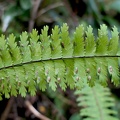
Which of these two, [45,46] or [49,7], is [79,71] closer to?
[45,46]

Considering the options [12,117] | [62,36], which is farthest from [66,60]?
[12,117]

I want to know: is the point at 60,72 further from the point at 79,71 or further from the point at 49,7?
the point at 49,7

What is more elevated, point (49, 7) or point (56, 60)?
point (49, 7)

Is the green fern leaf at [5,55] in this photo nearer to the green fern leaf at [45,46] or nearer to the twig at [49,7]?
the green fern leaf at [45,46]

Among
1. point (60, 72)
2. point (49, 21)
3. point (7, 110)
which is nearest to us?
point (60, 72)

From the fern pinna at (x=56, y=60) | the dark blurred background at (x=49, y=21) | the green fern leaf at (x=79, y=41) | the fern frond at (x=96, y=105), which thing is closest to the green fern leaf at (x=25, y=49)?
the fern pinna at (x=56, y=60)

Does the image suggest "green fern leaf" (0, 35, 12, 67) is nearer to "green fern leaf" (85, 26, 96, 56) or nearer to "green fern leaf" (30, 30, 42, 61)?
"green fern leaf" (30, 30, 42, 61)

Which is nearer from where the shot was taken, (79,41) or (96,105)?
(79,41)

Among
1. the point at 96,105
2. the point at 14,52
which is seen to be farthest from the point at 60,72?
the point at 96,105

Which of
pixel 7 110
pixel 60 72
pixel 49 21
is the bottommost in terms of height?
pixel 60 72

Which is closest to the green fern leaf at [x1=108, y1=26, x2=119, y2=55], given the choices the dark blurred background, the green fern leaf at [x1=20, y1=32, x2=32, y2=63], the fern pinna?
the fern pinna

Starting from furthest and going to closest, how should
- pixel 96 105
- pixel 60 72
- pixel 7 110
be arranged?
pixel 7 110
pixel 96 105
pixel 60 72
